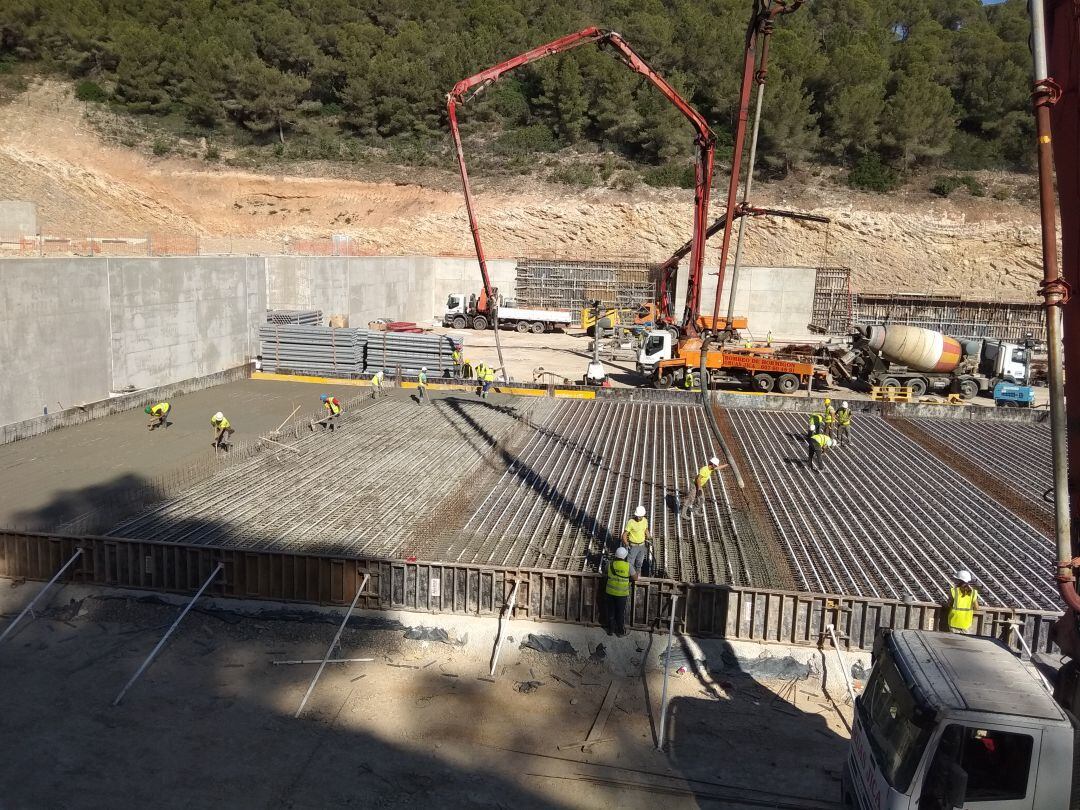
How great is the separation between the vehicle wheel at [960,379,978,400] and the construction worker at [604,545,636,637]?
21.8 metres

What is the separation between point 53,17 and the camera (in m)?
56.0

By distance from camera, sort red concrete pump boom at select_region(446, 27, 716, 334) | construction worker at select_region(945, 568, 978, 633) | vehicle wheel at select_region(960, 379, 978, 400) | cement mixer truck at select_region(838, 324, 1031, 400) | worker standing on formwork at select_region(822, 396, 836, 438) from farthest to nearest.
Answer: vehicle wheel at select_region(960, 379, 978, 400) → cement mixer truck at select_region(838, 324, 1031, 400) → red concrete pump boom at select_region(446, 27, 716, 334) → worker standing on formwork at select_region(822, 396, 836, 438) → construction worker at select_region(945, 568, 978, 633)

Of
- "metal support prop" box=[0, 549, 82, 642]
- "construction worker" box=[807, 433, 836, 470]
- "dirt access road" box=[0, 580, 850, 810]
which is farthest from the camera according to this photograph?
"construction worker" box=[807, 433, 836, 470]

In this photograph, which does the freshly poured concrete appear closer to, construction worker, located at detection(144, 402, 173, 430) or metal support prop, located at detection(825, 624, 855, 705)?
construction worker, located at detection(144, 402, 173, 430)

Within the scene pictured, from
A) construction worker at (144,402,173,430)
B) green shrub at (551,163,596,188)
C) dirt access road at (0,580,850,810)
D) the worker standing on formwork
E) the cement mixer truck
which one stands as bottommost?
dirt access road at (0,580,850,810)

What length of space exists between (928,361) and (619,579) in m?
21.0

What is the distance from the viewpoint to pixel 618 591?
10.0 meters

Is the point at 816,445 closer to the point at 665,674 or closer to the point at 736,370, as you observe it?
the point at 665,674

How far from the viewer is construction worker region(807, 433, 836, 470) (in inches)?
666

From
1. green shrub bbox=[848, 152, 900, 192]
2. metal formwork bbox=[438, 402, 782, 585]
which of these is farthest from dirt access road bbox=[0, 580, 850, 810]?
green shrub bbox=[848, 152, 900, 192]

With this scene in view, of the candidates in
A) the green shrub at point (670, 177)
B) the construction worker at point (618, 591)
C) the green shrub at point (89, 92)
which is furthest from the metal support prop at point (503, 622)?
the green shrub at point (89, 92)

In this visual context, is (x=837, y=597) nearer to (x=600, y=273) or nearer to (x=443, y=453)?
(x=443, y=453)

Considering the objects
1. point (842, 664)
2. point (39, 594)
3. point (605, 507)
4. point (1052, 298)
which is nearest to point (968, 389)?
point (605, 507)

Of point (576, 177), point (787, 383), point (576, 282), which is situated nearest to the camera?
point (787, 383)
